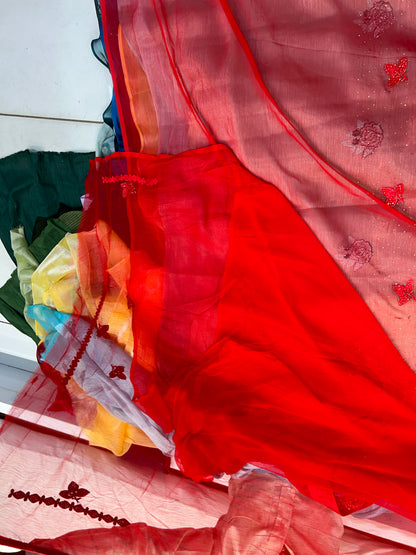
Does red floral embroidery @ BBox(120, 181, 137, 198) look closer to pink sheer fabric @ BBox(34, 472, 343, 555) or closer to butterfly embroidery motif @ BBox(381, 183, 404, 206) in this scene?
butterfly embroidery motif @ BBox(381, 183, 404, 206)

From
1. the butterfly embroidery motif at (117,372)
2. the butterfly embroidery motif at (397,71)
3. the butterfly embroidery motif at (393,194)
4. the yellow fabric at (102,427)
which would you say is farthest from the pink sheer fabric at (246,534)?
the butterfly embroidery motif at (397,71)

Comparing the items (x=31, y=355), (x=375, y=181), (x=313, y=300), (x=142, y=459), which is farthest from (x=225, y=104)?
(x=31, y=355)

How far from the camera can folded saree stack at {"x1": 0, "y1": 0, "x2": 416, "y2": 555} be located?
916 mm

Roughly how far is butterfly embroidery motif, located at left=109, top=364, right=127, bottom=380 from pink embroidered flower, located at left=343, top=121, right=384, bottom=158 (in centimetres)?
71

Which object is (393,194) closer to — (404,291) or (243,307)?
(404,291)

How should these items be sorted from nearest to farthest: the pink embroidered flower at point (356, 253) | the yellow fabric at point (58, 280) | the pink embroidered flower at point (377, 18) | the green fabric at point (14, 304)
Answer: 1. the pink embroidered flower at point (377, 18)
2. the pink embroidered flower at point (356, 253)
3. the yellow fabric at point (58, 280)
4. the green fabric at point (14, 304)

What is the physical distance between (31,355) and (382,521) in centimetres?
123

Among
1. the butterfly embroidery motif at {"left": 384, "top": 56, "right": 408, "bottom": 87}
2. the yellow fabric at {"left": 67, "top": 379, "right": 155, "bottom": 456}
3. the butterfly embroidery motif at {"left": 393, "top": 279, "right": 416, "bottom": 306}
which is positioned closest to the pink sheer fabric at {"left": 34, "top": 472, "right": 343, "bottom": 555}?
the yellow fabric at {"left": 67, "top": 379, "right": 155, "bottom": 456}

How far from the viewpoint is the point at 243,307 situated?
1.02 metres

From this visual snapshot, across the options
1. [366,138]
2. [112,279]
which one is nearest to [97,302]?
[112,279]

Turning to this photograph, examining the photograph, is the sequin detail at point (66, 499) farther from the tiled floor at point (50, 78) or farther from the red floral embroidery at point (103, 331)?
the tiled floor at point (50, 78)

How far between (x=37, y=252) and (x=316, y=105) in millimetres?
884

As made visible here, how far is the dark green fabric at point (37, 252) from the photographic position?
1349mm

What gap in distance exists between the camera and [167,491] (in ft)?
3.16
